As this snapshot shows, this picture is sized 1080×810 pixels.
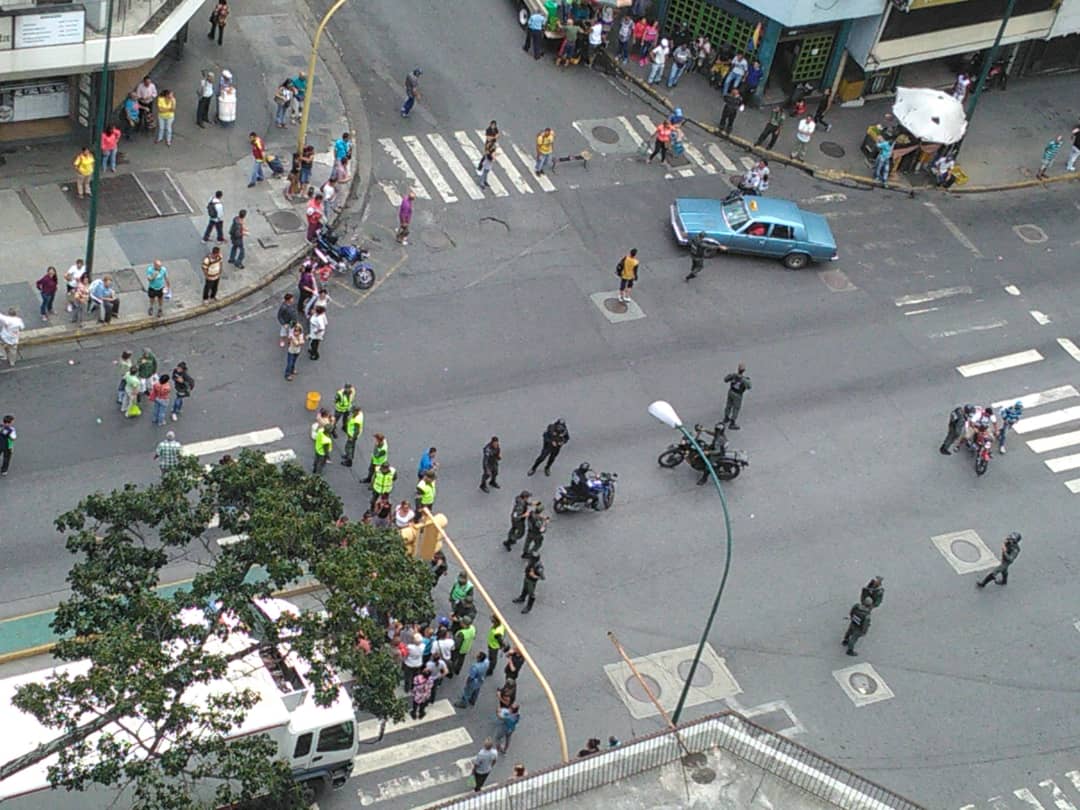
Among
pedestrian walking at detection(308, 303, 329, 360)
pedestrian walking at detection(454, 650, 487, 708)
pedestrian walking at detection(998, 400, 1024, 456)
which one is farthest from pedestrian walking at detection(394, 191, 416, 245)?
pedestrian walking at detection(998, 400, 1024, 456)

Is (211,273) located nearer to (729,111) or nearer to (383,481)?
(383,481)

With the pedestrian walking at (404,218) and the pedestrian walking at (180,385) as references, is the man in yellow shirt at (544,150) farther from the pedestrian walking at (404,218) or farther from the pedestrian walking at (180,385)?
the pedestrian walking at (180,385)

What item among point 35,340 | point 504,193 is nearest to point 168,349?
point 35,340

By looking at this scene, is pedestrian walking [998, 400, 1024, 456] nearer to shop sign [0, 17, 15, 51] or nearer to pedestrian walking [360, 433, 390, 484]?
pedestrian walking [360, 433, 390, 484]

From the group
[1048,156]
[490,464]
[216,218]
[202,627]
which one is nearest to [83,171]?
[216,218]

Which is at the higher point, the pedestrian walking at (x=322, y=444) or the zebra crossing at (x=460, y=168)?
the zebra crossing at (x=460, y=168)

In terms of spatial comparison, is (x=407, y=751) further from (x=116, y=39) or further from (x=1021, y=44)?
(x=1021, y=44)

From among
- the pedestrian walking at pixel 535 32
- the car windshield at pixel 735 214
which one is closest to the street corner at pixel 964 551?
the car windshield at pixel 735 214
